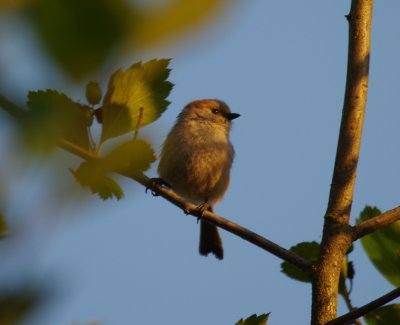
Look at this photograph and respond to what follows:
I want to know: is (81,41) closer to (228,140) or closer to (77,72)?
(77,72)

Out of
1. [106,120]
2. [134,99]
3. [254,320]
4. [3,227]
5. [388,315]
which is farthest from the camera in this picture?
[388,315]

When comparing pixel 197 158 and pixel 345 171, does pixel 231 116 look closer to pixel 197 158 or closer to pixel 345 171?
pixel 197 158

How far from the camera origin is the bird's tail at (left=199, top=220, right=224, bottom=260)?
7.54 metres

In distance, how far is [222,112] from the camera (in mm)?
7520

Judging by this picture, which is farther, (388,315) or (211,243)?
(211,243)

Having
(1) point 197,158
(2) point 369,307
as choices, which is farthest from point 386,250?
(1) point 197,158

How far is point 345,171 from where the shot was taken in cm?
241

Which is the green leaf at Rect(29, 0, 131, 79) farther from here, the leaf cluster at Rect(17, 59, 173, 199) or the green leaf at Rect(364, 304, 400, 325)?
the green leaf at Rect(364, 304, 400, 325)

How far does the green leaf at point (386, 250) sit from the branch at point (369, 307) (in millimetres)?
197

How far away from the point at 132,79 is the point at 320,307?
142 cm

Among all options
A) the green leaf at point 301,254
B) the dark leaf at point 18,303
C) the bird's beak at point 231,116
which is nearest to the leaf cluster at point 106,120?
the dark leaf at point 18,303

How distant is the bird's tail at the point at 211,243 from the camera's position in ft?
24.7

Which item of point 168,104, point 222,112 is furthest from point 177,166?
point 168,104

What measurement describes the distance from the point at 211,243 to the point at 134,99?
6.60 meters
